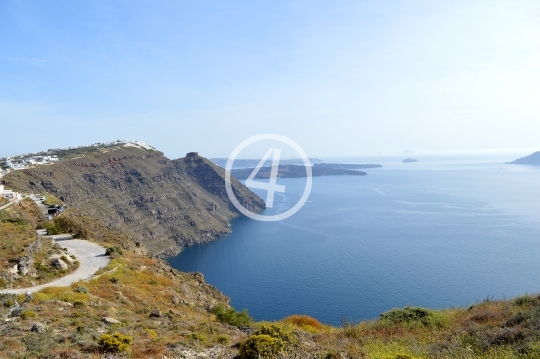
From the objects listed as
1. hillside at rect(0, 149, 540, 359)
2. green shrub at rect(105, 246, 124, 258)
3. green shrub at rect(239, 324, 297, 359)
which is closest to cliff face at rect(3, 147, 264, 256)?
green shrub at rect(105, 246, 124, 258)

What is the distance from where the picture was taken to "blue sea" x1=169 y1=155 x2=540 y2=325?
63531 millimetres

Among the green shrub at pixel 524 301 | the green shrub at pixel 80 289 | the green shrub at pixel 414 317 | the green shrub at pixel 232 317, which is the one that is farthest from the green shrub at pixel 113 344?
the green shrub at pixel 524 301

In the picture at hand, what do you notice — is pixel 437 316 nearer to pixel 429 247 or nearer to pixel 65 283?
pixel 65 283

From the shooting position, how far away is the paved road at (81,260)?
2042 cm

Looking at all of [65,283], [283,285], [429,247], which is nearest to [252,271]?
[283,285]

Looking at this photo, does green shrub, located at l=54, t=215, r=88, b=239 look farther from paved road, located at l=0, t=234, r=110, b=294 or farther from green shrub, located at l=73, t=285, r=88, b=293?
green shrub, located at l=73, t=285, r=88, b=293

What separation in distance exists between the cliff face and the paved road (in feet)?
194

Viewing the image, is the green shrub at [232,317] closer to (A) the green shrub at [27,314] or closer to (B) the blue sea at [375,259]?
(A) the green shrub at [27,314]

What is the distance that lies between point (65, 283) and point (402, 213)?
13996cm

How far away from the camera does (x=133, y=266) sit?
87.1 ft

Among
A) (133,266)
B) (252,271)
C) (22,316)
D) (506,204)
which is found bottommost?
(252,271)

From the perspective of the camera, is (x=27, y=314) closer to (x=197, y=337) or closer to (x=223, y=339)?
(x=197, y=337)

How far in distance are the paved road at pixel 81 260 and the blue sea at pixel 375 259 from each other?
36.4 m

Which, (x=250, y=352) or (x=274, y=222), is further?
(x=274, y=222)
